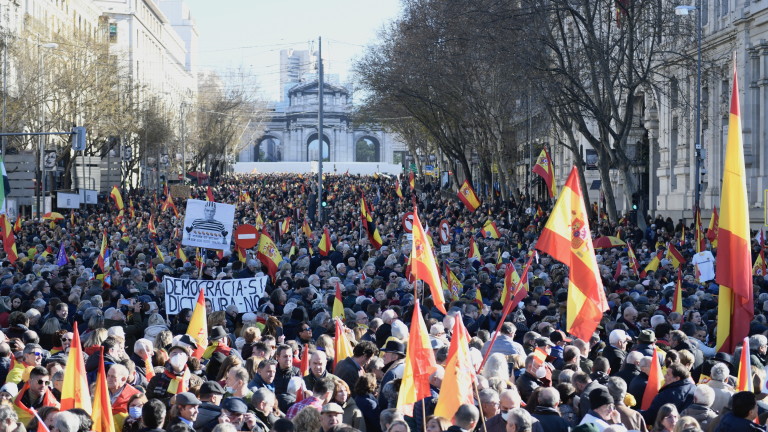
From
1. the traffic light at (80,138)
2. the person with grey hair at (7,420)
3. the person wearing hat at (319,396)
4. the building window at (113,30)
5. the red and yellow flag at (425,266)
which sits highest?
the building window at (113,30)

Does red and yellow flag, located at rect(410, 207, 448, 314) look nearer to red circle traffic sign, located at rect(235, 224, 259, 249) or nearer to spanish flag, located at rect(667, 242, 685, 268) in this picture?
red circle traffic sign, located at rect(235, 224, 259, 249)

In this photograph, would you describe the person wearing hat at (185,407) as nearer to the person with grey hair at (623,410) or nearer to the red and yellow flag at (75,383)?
the red and yellow flag at (75,383)

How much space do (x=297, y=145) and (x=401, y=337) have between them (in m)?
166

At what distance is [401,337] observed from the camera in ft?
37.4

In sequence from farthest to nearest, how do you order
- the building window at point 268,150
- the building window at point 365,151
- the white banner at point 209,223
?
the building window at point 365,151, the building window at point 268,150, the white banner at point 209,223

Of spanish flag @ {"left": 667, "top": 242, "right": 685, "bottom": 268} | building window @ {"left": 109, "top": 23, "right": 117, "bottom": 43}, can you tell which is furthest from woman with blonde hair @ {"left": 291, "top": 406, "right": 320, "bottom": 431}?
building window @ {"left": 109, "top": 23, "right": 117, "bottom": 43}

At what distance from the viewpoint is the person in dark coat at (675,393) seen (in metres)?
9.24

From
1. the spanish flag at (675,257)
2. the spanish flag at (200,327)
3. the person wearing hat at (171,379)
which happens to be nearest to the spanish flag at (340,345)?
the spanish flag at (200,327)

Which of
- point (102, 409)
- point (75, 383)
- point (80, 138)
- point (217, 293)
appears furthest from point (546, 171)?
point (102, 409)

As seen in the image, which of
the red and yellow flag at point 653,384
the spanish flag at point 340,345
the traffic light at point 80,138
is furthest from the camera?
the traffic light at point 80,138

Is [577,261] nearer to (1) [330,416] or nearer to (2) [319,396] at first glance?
(2) [319,396]

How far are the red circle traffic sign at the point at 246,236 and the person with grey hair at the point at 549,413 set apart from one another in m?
14.7

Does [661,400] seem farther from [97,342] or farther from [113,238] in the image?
[113,238]

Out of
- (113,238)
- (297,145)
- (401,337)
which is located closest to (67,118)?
(113,238)
